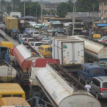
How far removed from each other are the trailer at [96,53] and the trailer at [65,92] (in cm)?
830

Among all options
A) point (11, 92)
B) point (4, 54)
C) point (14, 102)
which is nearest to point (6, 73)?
point (11, 92)

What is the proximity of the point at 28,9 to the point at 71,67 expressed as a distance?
107 m

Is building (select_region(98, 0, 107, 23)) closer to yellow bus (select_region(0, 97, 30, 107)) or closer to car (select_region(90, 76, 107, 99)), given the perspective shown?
car (select_region(90, 76, 107, 99))

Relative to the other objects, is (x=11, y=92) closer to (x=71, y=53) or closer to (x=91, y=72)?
(x=91, y=72)

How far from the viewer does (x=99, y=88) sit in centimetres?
1742

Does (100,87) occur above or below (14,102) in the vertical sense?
below

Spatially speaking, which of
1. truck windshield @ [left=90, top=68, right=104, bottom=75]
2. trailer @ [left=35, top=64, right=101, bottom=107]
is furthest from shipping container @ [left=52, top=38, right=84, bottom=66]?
trailer @ [left=35, top=64, right=101, bottom=107]

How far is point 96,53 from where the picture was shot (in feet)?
82.0

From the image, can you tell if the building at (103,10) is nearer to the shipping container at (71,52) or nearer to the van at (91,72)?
the shipping container at (71,52)

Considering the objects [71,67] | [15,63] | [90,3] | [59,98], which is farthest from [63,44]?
[90,3]

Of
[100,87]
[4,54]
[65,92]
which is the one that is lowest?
[100,87]

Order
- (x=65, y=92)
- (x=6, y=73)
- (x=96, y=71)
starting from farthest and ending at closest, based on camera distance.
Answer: (x=96, y=71) → (x=6, y=73) → (x=65, y=92)

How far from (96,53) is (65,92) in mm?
11993

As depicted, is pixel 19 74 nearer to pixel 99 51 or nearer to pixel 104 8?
pixel 99 51
